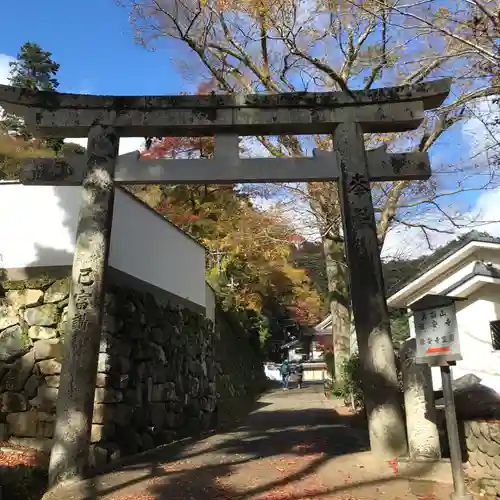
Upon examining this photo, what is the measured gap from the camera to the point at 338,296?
60.8 ft

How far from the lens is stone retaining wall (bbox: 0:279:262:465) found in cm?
746

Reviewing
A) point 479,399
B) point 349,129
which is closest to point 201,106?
point 349,129

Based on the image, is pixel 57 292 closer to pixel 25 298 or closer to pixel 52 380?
pixel 25 298

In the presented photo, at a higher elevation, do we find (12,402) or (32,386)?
(32,386)

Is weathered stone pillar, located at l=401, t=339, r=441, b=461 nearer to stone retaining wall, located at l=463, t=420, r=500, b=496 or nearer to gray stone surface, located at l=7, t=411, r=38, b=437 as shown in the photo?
stone retaining wall, located at l=463, t=420, r=500, b=496

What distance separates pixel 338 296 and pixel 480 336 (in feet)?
23.2

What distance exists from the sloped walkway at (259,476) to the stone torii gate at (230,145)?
80.7 inches

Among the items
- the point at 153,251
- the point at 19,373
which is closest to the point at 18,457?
the point at 19,373

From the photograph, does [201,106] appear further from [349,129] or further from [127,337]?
[127,337]

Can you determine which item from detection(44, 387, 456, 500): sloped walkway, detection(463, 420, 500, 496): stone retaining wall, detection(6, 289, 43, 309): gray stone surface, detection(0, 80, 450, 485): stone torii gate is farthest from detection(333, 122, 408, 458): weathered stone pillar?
detection(6, 289, 43, 309): gray stone surface

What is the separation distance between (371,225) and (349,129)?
153cm

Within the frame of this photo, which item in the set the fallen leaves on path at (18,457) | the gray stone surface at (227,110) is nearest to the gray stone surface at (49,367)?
the fallen leaves on path at (18,457)

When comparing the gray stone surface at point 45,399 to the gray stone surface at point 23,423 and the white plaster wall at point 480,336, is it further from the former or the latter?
the white plaster wall at point 480,336

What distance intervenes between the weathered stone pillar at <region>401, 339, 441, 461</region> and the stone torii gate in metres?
0.89
